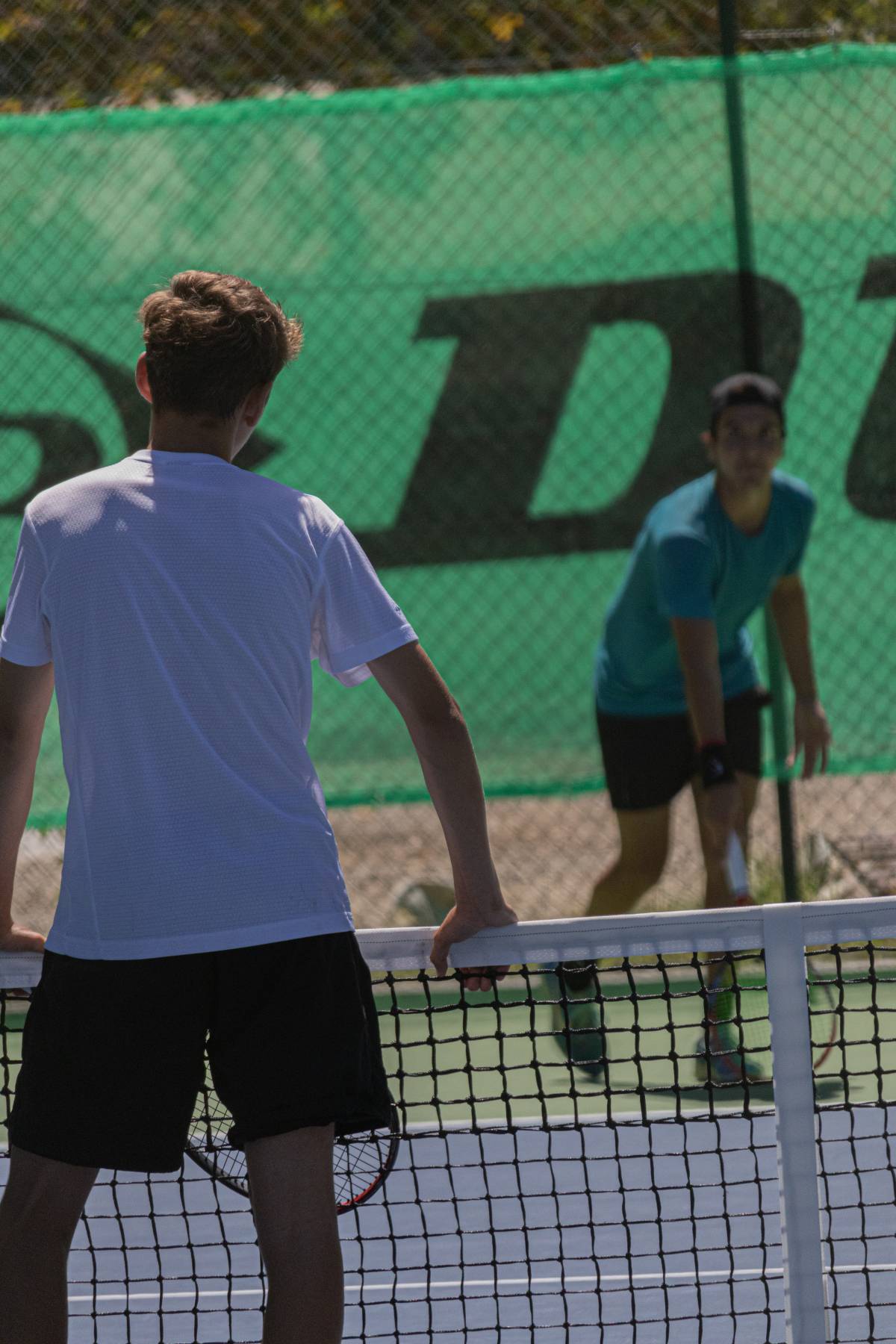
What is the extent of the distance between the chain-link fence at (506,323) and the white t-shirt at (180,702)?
111 inches

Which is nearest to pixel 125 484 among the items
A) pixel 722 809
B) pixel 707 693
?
pixel 707 693

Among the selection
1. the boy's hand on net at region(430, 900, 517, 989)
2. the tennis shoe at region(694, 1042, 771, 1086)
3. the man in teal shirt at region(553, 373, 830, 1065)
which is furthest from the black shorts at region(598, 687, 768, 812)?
the boy's hand on net at region(430, 900, 517, 989)

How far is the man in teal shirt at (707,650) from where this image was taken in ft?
12.6

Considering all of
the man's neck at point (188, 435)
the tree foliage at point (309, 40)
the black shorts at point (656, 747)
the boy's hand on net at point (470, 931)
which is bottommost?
the boy's hand on net at point (470, 931)

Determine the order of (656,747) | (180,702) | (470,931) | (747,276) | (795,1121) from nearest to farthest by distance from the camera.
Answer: (180,702), (470,931), (795,1121), (656,747), (747,276)

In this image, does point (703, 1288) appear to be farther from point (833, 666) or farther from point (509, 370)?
point (509, 370)

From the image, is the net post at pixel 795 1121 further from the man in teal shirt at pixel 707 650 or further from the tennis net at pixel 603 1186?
the man in teal shirt at pixel 707 650

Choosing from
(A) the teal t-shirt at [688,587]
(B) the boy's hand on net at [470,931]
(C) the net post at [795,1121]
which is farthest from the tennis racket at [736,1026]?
(B) the boy's hand on net at [470,931]

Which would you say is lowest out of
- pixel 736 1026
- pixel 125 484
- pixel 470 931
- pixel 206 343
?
pixel 736 1026

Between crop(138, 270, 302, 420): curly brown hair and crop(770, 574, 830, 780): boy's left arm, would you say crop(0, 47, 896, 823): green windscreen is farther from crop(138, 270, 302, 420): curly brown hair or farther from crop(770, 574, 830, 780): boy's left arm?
crop(138, 270, 302, 420): curly brown hair

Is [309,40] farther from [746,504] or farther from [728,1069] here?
[728,1069]

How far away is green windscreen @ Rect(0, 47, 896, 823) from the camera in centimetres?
461

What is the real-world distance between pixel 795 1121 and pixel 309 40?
3854 mm

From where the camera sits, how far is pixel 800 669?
4145 millimetres
